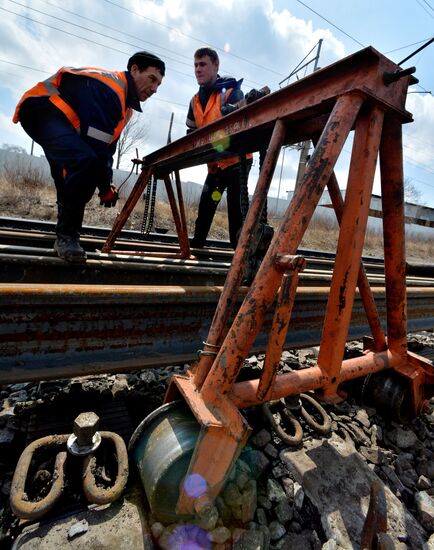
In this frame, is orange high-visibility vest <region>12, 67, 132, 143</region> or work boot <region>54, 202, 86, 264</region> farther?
orange high-visibility vest <region>12, 67, 132, 143</region>

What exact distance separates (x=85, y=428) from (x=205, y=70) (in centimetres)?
389

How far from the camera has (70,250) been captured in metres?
2.32

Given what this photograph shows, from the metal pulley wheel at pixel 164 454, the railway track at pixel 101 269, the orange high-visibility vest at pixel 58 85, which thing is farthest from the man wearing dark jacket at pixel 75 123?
the metal pulley wheel at pixel 164 454

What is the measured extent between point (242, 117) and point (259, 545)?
7.76ft

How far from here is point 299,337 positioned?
2.42 m

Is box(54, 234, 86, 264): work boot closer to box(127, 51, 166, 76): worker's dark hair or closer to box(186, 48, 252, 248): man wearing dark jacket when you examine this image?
box(127, 51, 166, 76): worker's dark hair

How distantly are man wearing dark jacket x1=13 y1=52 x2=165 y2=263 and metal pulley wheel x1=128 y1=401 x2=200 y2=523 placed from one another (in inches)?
57.1

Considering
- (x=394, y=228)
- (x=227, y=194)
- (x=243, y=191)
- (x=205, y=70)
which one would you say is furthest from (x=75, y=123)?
(x=394, y=228)

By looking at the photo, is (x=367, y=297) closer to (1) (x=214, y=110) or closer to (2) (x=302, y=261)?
(2) (x=302, y=261)

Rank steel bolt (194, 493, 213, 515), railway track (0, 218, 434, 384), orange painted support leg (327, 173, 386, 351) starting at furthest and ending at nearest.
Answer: orange painted support leg (327, 173, 386, 351)
railway track (0, 218, 434, 384)
steel bolt (194, 493, 213, 515)

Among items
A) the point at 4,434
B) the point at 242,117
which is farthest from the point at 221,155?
the point at 4,434

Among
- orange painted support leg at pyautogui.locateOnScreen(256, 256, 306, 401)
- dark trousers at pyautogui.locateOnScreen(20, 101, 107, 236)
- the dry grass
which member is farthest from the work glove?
the dry grass

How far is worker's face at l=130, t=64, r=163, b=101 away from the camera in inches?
111

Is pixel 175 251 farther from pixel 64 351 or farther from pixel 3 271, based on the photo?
pixel 64 351
